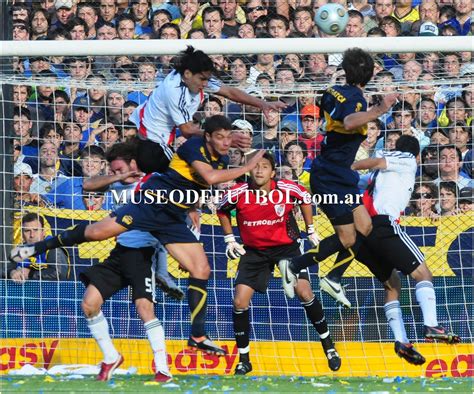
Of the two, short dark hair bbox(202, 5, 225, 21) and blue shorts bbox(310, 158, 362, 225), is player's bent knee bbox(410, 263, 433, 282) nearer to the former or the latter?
blue shorts bbox(310, 158, 362, 225)

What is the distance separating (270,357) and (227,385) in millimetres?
2759

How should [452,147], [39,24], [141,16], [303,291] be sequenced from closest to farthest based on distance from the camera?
[303,291]
[452,147]
[39,24]
[141,16]

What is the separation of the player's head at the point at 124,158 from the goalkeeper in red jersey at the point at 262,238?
1.01 m

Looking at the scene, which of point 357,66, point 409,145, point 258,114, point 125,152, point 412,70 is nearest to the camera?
point 357,66

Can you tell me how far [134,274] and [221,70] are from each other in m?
2.98

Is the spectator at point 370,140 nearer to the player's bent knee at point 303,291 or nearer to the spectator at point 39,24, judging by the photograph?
the player's bent knee at point 303,291

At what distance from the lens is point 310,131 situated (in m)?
11.4

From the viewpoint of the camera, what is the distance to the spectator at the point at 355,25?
40.2ft

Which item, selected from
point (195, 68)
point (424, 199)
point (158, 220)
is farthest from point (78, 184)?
point (424, 199)

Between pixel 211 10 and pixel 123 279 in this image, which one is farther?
pixel 211 10

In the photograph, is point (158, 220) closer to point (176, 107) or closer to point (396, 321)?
point (176, 107)

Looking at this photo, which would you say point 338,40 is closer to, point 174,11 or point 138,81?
point 138,81

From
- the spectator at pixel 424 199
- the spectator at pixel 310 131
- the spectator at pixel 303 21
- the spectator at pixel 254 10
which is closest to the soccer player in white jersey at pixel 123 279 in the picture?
the spectator at pixel 310 131

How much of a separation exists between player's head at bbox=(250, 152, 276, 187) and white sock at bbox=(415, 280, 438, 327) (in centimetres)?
172
